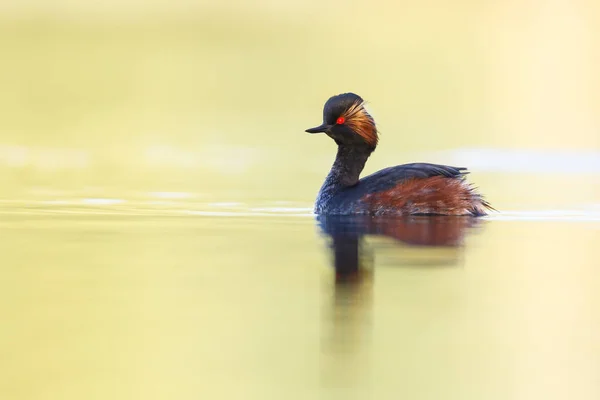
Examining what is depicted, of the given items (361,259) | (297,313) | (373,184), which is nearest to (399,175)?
(373,184)

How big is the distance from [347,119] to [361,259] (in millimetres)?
3590

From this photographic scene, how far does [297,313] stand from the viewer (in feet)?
19.2

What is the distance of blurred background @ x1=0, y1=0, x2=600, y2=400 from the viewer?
496 centimetres

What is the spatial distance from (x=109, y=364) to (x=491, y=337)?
1860 millimetres

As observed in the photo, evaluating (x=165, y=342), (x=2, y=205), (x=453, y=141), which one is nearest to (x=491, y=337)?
(x=165, y=342)

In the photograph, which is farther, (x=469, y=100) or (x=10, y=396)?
(x=469, y=100)

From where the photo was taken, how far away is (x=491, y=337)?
18.0 ft

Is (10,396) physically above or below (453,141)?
below

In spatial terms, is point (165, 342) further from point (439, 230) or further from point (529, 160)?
point (529, 160)

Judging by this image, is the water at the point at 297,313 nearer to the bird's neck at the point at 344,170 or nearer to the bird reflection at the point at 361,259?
the bird reflection at the point at 361,259

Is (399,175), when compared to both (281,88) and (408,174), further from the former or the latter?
(281,88)

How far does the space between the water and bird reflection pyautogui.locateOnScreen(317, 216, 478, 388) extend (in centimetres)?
2

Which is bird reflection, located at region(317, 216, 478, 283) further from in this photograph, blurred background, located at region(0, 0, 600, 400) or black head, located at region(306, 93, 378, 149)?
black head, located at region(306, 93, 378, 149)

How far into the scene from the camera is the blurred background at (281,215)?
16.3ft
